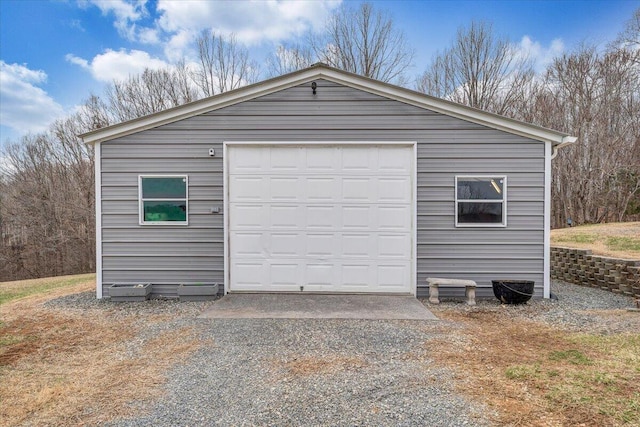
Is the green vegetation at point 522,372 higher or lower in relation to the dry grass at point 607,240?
lower

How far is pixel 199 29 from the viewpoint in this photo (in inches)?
674

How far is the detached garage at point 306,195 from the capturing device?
597cm

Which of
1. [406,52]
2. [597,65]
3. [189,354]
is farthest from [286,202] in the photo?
[597,65]

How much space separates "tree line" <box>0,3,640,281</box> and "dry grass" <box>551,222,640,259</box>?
567 centimetres

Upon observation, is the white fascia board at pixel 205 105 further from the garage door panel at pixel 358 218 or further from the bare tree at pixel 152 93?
the bare tree at pixel 152 93

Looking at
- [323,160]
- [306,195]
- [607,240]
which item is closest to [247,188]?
[306,195]

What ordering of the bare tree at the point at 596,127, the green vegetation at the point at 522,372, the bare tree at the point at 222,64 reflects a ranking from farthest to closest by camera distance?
the bare tree at the point at 222,64 → the bare tree at the point at 596,127 → the green vegetation at the point at 522,372

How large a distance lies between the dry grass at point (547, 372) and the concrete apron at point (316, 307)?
1.03 metres

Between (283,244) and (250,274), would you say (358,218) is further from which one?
(250,274)

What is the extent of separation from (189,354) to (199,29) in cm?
1806

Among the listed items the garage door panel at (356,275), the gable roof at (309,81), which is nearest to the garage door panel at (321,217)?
the garage door panel at (356,275)

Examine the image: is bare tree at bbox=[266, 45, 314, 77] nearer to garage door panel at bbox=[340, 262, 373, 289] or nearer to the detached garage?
the detached garage

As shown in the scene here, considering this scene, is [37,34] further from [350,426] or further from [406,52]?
[350,426]

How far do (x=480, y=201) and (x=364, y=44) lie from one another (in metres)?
13.8
